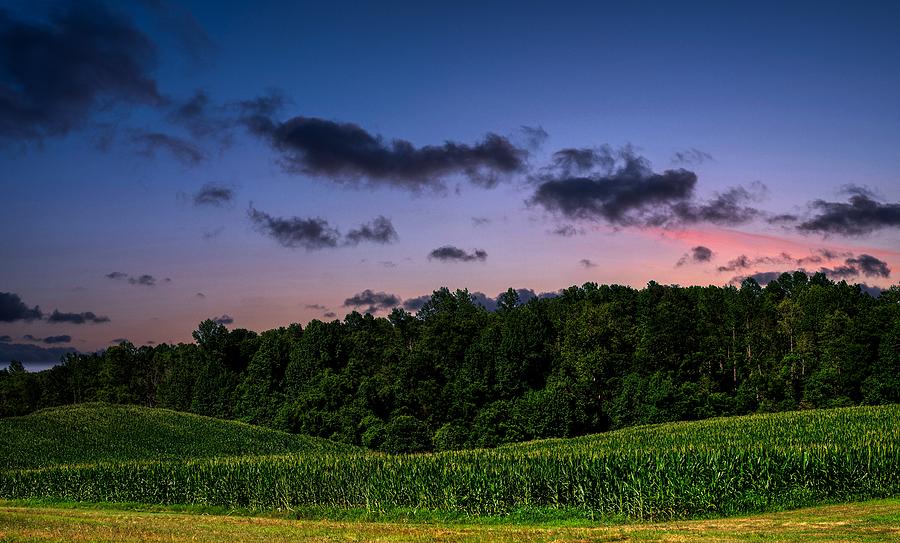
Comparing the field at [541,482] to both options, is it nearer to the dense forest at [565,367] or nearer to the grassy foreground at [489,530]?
the grassy foreground at [489,530]

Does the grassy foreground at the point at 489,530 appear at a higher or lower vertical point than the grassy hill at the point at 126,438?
higher

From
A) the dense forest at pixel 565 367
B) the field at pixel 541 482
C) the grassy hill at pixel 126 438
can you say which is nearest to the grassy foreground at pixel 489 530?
the field at pixel 541 482

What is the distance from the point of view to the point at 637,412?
8156cm

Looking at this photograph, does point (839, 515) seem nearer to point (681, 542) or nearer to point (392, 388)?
point (681, 542)

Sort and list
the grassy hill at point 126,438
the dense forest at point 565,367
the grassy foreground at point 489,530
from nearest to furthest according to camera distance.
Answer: the grassy foreground at point 489,530 → the grassy hill at point 126,438 → the dense forest at point 565,367

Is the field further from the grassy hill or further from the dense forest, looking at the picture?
the dense forest

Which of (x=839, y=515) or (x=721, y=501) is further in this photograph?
(x=721, y=501)

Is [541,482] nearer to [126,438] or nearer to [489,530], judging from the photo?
[489,530]

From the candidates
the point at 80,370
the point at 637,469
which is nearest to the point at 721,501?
the point at 637,469

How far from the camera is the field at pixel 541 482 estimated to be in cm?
2759

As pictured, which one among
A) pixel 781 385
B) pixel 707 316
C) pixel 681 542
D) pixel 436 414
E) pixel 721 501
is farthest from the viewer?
pixel 707 316

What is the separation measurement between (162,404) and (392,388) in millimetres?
52183

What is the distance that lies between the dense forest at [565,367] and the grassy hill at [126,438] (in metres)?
12.1

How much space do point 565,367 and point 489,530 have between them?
69369 mm
